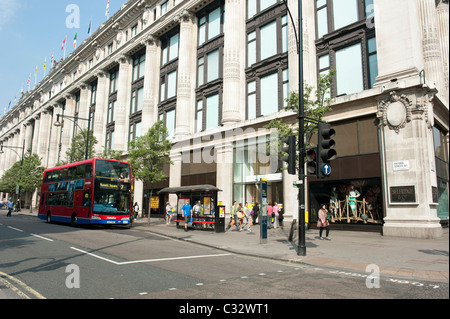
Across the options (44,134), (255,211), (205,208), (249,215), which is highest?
(44,134)

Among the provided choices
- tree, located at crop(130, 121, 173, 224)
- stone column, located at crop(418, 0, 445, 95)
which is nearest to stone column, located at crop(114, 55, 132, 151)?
tree, located at crop(130, 121, 173, 224)

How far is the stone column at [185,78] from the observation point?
2970 cm

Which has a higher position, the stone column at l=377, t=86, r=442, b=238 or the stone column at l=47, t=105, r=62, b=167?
the stone column at l=47, t=105, r=62, b=167

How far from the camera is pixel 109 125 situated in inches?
1652

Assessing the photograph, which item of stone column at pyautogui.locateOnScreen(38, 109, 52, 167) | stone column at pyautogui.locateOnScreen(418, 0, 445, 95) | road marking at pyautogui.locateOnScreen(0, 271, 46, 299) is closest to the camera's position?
road marking at pyautogui.locateOnScreen(0, 271, 46, 299)

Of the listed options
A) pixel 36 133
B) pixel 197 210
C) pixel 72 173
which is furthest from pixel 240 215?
pixel 36 133

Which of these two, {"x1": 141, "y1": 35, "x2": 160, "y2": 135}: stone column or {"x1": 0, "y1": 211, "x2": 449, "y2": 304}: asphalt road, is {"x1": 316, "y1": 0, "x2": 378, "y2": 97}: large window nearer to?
Result: {"x1": 0, "y1": 211, "x2": 449, "y2": 304}: asphalt road

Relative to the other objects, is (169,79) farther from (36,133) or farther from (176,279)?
(36,133)

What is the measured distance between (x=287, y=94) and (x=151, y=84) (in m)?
18.1

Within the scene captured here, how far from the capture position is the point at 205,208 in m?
21.5

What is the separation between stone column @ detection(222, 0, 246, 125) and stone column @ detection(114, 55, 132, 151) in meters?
17.6

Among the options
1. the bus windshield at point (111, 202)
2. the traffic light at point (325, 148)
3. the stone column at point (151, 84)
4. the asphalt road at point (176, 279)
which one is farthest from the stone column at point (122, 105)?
the traffic light at point (325, 148)

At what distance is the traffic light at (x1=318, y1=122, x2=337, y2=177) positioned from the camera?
394 inches
